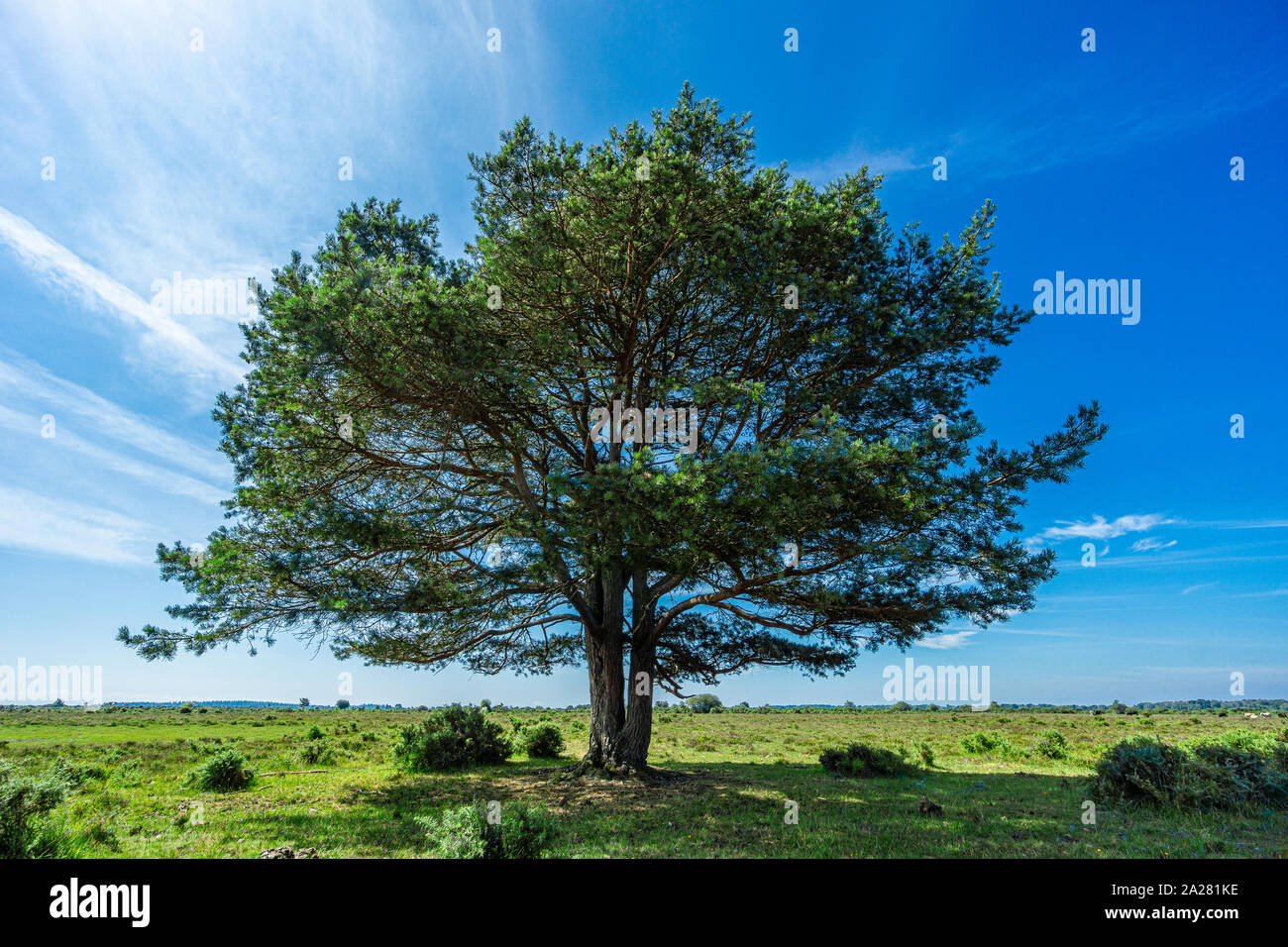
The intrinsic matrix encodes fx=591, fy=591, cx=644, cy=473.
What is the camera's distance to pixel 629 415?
532 inches

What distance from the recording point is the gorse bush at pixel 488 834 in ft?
19.6

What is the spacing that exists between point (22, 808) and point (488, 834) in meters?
5.06

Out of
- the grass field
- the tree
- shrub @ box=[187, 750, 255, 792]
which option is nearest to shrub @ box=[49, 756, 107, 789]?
the grass field

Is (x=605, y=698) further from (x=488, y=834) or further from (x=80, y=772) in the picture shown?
(x=80, y=772)

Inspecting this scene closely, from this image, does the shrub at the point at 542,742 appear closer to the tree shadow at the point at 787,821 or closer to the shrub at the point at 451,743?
the shrub at the point at 451,743

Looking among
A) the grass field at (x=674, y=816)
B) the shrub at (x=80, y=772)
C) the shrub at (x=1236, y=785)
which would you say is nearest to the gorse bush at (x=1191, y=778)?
the shrub at (x=1236, y=785)

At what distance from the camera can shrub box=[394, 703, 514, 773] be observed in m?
17.5

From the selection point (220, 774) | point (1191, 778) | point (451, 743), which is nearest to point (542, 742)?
point (451, 743)

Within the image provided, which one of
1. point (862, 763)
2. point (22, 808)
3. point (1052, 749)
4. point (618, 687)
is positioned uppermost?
point (22, 808)

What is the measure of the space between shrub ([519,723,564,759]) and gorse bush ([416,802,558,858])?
16.1 meters

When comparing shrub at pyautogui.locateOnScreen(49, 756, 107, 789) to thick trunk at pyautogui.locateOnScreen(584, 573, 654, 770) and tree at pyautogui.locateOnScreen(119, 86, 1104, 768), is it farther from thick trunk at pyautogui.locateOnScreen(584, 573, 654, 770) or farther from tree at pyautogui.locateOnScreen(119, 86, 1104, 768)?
thick trunk at pyautogui.locateOnScreen(584, 573, 654, 770)
